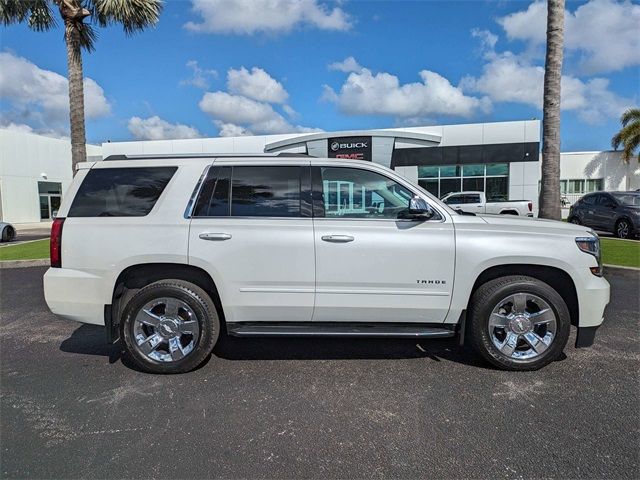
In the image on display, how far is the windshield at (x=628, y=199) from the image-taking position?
44.4ft

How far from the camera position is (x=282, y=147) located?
23.5 metres

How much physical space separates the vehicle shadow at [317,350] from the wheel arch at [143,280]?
425 mm

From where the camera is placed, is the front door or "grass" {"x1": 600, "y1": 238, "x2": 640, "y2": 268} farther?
"grass" {"x1": 600, "y1": 238, "x2": 640, "y2": 268}

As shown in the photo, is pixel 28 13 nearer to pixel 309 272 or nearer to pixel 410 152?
pixel 309 272

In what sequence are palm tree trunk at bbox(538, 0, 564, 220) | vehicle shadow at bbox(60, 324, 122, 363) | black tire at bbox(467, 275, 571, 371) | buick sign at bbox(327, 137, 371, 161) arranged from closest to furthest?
black tire at bbox(467, 275, 571, 371), vehicle shadow at bbox(60, 324, 122, 363), palm tree trunk at bbox(538, 0, 564, 220), buick sign at bbox(327, 137, 371, 161)

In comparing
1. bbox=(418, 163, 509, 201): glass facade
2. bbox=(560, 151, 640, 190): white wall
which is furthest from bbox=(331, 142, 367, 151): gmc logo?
bbox=(560, 151, 640, 190): white wall

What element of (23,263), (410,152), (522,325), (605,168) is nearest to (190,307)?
(522,325)

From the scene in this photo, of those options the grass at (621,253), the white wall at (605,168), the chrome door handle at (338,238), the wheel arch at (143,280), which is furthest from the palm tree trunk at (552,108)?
the white wall at (605,168)

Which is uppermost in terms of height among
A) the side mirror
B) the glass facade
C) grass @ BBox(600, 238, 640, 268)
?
the glass facade

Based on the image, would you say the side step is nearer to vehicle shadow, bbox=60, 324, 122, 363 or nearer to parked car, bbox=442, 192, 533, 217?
vehicle shadow, bbox=60, 324, 122, 363

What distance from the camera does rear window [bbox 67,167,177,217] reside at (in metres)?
3.94

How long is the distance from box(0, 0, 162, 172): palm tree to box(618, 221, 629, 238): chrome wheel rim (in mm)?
16062

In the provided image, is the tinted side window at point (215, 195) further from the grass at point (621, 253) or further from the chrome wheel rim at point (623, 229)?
the chrome wheel rim at point (623, 229)

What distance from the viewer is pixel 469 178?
2309 centimetres
